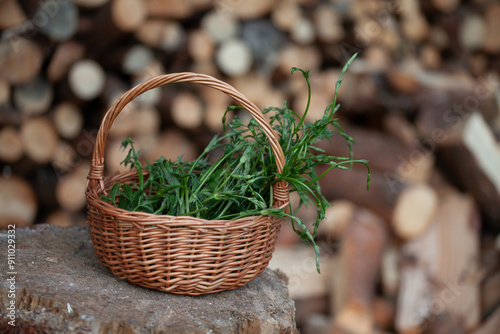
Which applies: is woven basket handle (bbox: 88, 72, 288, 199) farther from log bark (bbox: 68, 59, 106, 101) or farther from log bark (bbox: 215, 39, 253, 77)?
log bark (bbox: 215, 39, 253, 77)

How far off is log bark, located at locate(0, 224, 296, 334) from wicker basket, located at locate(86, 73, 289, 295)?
3cm

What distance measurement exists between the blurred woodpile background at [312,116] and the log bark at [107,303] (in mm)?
845

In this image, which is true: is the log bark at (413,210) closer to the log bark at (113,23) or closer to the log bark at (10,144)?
the log bark at (113,23)

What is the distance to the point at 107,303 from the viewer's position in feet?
2.93

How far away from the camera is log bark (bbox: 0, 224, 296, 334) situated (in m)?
0.85

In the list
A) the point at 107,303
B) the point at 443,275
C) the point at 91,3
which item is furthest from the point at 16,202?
the point at 443,275

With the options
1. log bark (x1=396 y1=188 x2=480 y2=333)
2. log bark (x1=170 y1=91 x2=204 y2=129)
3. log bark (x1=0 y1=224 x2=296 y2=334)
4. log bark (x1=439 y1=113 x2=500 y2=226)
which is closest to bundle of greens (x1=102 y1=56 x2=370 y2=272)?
log bark (x1=0 y1=224 x2=296 y2=334)

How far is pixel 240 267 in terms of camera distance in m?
0.98

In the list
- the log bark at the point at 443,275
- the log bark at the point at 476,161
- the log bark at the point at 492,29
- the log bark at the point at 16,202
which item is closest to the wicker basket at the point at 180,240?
the log bark at the point at 16,202

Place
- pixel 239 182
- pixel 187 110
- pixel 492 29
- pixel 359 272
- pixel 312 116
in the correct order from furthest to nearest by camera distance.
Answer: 1. pixel 492 29
2. pixel 312 116
3. pixel 187 110
4. pixel 359 272
5. pixel 239 182

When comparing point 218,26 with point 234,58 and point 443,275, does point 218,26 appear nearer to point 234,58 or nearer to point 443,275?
point 234,58

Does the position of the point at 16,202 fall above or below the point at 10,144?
below

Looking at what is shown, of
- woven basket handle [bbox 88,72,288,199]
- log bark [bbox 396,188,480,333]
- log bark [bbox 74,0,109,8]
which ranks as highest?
woven basket handle [bbox 88,72,288,199]

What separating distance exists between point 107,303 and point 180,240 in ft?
0.57
